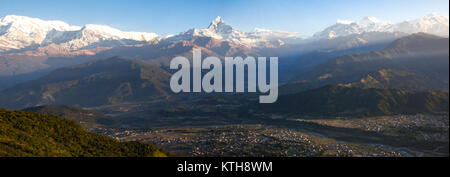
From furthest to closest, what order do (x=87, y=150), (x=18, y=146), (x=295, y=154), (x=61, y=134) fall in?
(x=295, y=154)
(x=61, y=134)
(x=87, y=150)
(x=18, y=146)

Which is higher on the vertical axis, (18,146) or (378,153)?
(18,146)

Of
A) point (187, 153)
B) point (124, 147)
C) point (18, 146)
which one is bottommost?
point (187, 153)

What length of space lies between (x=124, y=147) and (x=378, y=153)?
133m

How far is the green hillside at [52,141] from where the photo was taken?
89.1 m

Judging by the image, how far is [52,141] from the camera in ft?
336

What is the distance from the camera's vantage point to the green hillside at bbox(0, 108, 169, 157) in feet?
292
